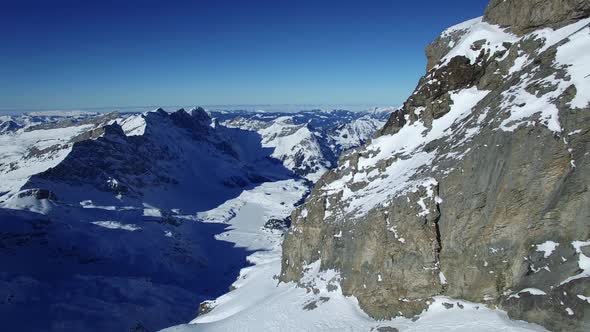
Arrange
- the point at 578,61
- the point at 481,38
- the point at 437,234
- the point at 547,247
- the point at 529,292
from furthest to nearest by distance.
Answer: the point at 481,38
the point at 437,234
the point at 578,61
the point at 547,247
the point at 529,292

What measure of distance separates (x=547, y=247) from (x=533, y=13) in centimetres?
2470

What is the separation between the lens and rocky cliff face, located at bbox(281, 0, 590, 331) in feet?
85.2

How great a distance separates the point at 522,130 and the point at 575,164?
4632 millimetres

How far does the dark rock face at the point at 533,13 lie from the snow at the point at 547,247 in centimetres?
2096

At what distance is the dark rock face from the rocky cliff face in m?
0.11

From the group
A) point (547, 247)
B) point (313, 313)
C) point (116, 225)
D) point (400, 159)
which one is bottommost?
point (116, 225)

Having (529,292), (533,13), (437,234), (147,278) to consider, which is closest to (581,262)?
(529,292)

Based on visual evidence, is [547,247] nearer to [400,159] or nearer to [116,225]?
[400,159]

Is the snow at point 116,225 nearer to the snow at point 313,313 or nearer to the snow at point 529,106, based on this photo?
the snow at point 313,313

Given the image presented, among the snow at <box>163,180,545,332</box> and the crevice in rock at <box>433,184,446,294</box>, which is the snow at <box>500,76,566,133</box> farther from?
the snow at <box>163,180,545,332</box>

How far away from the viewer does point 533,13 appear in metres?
40.2

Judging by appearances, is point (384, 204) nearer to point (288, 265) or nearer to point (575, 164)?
point (575, 164)

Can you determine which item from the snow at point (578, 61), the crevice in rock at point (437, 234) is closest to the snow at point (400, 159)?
the crevice in rock at point (437, 234)

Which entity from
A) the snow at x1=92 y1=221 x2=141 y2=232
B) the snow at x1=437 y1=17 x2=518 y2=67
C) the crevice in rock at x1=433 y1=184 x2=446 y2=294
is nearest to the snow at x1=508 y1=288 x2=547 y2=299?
the crevice in rock at x1=433 y1=184 x2=446 y2=294
